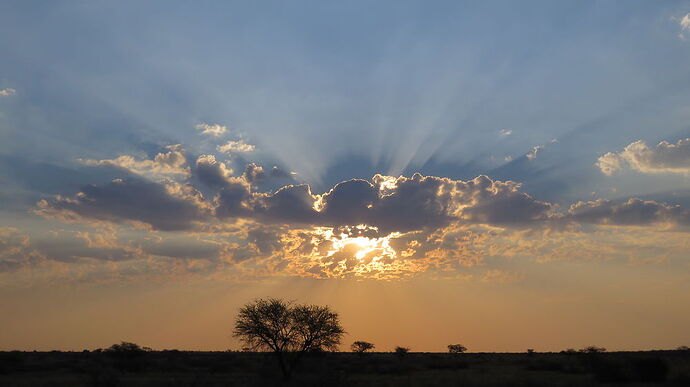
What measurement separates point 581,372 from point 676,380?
2272cm

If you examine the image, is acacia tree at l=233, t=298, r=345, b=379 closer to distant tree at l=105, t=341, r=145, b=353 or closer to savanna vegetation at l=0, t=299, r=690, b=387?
savanna vegetation at l=0, t=299, r=690, b=387

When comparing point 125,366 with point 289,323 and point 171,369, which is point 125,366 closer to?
point 171,369

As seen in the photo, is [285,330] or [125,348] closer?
[285,330]

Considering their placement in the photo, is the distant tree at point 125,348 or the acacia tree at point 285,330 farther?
→ the distant tree at point 125,348

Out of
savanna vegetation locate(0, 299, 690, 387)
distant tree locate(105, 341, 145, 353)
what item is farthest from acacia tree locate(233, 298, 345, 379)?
distant tree locate(105, 341, 145, 353)

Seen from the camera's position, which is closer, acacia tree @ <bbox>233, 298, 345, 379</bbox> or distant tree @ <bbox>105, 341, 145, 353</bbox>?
acacia tree @ <bbox>233, 298, 345, 379</bbox>

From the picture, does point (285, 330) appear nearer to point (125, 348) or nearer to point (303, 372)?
point (303, 372)

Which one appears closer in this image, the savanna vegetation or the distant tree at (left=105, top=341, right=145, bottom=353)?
the savanna vegetation

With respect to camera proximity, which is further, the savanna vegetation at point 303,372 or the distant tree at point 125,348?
the distant tree at point 125,348

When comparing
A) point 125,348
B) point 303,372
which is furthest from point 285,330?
point 125,348

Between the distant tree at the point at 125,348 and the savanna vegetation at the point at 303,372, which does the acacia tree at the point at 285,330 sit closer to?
the savanna vegetation at the point at 303,372

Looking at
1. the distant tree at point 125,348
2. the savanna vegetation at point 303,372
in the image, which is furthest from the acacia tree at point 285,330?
the distant tree at point 125,348

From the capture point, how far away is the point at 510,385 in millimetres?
46000

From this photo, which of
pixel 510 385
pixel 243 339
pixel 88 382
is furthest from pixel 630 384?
pixel 88 382
